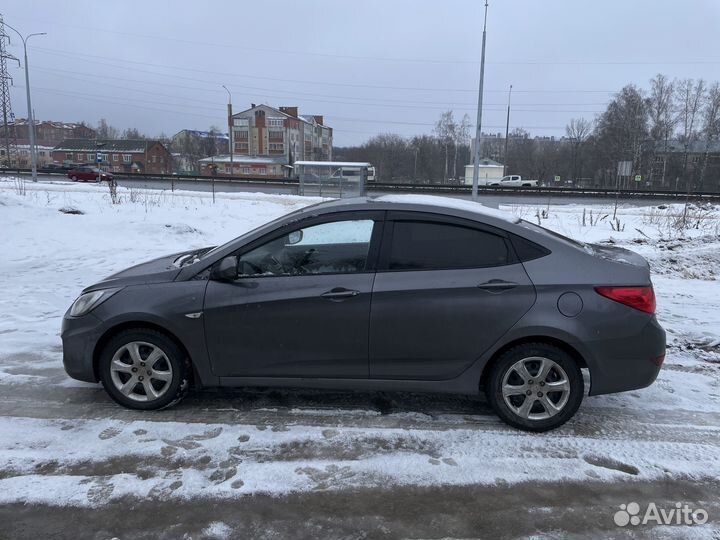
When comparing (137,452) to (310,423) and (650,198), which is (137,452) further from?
(650,198)

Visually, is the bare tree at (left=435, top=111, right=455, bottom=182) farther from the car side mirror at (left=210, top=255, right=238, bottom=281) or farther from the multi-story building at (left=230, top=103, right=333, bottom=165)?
the car side mirror at (left=210, top=255, right=238, bottom=281)

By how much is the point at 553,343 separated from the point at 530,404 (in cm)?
48

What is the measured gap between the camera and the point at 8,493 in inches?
123

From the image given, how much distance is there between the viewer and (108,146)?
93.6 meters

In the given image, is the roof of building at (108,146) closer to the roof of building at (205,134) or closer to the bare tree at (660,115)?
the roof of building at (205,134)

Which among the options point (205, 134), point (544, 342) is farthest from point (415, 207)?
point (205, 134)

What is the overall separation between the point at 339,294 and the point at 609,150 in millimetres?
81597

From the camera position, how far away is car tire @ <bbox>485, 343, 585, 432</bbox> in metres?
3.81

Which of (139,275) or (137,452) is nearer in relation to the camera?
(137,452)

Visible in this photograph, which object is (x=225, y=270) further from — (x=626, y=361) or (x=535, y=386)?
(x=626, y=361)

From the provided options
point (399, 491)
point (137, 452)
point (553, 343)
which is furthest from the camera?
point (553, 343)

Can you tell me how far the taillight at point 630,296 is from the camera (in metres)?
3.76

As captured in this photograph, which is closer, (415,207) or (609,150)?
(415,207)

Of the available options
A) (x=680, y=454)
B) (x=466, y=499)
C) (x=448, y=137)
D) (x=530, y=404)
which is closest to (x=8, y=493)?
(x=466, y=499)
